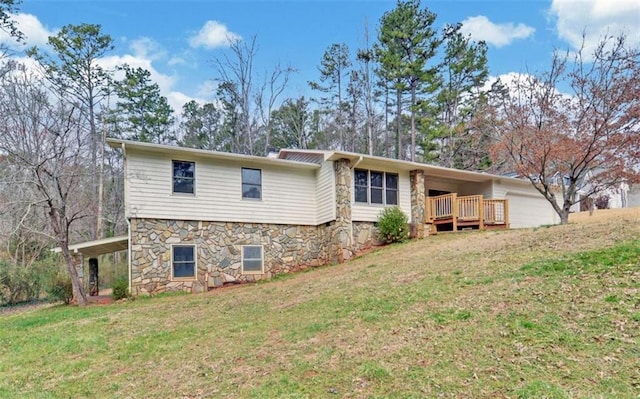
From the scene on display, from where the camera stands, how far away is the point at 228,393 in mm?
4289

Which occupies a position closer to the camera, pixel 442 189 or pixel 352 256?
pixel 352 256

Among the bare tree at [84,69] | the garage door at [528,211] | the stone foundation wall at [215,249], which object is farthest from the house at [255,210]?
the bare tree at [84,69]

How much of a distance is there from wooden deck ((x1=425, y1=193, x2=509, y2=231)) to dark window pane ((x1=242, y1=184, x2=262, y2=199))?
20.1 ft

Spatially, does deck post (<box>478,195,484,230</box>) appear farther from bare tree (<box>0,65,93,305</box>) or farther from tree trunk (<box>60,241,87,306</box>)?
tree trunk (<box>60,241,87,306</box>)

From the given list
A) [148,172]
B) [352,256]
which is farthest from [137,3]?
[352,256]

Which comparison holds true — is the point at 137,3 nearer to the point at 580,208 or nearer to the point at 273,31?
the point at 273,31

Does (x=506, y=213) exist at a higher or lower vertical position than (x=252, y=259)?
higher

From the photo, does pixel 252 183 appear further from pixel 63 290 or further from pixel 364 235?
pixel 63 290

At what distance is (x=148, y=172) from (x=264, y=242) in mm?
4056

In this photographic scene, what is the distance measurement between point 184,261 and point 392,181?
7.52 metres

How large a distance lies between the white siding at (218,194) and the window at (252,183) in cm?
13

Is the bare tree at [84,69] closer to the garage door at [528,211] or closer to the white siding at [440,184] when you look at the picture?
the white siding at [440,184]

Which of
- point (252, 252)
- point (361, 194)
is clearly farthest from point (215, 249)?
point (361, 194)

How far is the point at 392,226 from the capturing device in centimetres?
1427
